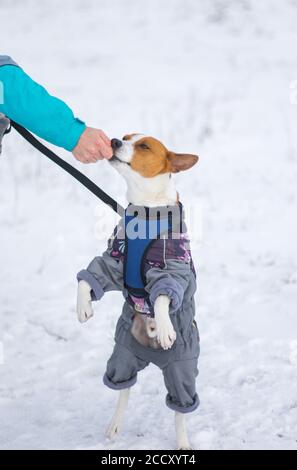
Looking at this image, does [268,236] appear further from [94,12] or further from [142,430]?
[94,12]

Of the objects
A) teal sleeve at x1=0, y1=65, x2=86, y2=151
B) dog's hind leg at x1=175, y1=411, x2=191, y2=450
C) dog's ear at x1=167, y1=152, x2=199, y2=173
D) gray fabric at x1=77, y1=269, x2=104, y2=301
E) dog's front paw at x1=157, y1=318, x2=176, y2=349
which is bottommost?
dog's hind leg at x1=175, y1=411, x2=191, y2=450

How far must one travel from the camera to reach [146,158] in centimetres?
284

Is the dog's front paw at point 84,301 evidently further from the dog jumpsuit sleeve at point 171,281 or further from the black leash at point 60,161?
the black leash at point 60,161

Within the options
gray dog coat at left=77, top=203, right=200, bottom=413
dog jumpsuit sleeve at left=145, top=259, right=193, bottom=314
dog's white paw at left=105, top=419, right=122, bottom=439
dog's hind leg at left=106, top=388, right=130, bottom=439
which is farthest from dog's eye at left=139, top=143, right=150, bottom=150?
dog's white paw at left=105, top=419, right=122, bottom=439

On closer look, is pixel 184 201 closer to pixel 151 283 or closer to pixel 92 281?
pixel 92 281

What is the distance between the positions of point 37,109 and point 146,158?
0.61 metres

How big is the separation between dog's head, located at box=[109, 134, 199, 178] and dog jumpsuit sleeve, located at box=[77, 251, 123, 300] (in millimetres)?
493

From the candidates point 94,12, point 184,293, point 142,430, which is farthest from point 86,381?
point 94,12

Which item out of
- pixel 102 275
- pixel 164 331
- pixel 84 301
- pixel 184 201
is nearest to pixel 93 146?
pixel 102 275

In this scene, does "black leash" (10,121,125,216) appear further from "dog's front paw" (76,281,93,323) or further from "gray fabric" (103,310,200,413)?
"gray fabric" (103,310,200,413)

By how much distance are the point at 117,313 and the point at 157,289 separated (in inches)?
104

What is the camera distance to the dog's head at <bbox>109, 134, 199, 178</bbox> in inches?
112

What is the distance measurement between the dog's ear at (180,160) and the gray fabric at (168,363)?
0.87m

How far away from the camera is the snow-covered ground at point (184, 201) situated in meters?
3.80
